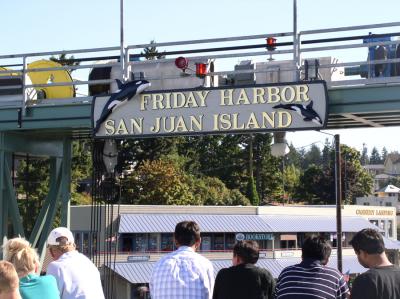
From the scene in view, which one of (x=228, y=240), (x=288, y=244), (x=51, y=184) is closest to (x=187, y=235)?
(x=51, y=184)

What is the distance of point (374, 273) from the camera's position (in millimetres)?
5500

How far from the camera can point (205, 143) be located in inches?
3327

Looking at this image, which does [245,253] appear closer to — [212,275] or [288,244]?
[212,275]

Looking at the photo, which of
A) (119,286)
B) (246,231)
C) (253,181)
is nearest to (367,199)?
(253,181)

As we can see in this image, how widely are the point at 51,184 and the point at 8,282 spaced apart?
9667 mm

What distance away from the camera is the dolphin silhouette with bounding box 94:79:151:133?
11.6 meters

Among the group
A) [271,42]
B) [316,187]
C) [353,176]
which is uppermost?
[353,176]

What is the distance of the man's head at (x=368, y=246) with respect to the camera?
5.63 meters

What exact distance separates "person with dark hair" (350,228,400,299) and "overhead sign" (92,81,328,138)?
491cm

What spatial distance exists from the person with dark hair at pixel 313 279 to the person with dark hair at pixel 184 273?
59 cm

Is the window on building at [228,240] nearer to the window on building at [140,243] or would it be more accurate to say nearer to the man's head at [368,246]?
the window on building at [140,243]

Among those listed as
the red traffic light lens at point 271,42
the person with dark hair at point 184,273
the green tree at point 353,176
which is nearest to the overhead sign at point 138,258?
the red traffic light lens at point 271,42

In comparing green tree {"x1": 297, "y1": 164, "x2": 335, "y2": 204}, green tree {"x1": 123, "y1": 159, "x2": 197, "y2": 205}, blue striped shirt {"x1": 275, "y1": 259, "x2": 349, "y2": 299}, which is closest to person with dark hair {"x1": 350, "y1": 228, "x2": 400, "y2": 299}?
blue striped shirt {"x1": 275, "y1": 259, "x2": 349, "y2": 299}

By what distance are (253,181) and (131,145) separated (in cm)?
2337
